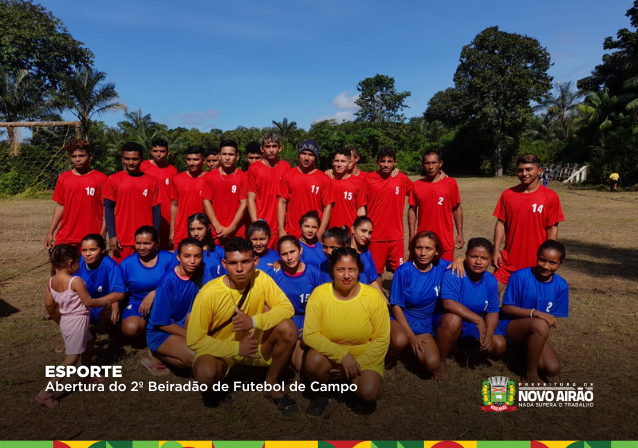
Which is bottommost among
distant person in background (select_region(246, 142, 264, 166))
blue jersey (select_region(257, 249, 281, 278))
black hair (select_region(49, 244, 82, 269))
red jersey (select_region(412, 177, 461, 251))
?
blue jersey (select_region(257, 249, 281, 278))

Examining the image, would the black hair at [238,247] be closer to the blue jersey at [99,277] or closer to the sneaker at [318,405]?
the sneaker at [318,405]

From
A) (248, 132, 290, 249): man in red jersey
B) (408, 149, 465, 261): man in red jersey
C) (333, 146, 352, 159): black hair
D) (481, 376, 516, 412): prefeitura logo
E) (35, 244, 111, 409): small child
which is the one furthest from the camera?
(248, 132, 290, 249): man in red jersey

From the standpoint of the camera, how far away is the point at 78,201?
217 inches

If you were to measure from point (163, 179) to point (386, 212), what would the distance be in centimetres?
348

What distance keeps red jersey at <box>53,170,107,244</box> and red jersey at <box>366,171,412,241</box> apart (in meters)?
3.79

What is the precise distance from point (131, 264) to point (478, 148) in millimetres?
45059

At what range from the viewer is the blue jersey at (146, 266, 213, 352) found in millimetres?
4043

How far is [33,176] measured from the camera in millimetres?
12625

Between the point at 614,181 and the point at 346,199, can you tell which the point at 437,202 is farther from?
the point at 614,181

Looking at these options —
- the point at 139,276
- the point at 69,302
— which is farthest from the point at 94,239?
the point at 69,302

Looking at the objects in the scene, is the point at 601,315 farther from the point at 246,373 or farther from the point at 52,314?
the point at 52,314

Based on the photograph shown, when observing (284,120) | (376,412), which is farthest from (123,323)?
(284,120)

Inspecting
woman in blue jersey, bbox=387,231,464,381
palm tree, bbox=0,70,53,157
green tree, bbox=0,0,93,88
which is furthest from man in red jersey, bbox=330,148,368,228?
green tree, bbox=0,0,93,88

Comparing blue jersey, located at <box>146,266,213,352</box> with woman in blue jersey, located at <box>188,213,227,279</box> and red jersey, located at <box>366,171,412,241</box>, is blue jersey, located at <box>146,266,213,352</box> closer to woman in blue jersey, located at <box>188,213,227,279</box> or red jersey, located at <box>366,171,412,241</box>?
woman in blue jersey, located at <box>188,213,227,279</box>
